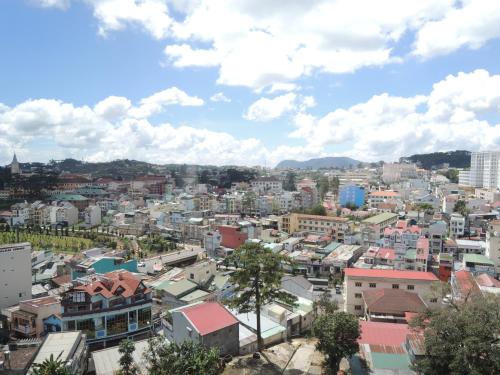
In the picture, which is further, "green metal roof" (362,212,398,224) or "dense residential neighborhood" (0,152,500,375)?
"green metal roof" (362,212,398,224)

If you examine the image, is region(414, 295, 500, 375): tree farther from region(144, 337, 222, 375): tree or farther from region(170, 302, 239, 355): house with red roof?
region(170, 302, 239, 355): house with red roof

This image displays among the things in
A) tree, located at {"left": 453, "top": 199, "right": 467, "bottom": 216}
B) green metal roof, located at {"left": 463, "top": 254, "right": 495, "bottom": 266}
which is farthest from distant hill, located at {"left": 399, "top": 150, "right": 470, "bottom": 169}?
green metal roof, located at {"left": 463, "top": 254, "right": 495, "bottom": 266}

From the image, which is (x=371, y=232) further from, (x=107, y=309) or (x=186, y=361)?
(x=186, y=361)

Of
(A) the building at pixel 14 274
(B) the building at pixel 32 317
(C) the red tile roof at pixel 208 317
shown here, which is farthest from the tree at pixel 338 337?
(A) the building at pixel 14 274

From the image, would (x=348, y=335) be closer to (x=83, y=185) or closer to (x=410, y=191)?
(x=410, y=191)

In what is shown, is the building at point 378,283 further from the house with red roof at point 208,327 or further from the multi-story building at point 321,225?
the multi-story building at point 321,225

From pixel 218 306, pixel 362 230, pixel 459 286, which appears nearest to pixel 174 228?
pixel 362 230

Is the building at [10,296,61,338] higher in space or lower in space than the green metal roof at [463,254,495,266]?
lower
